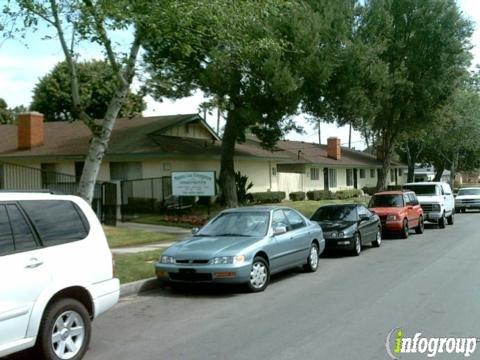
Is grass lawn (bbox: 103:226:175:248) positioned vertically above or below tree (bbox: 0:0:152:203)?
below

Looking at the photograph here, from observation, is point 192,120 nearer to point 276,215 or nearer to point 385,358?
point 276,215

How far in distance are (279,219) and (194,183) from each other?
37.2 feet

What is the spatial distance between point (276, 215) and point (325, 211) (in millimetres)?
5212

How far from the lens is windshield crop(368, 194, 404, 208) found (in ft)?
67.7

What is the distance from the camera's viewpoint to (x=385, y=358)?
607 centimetres

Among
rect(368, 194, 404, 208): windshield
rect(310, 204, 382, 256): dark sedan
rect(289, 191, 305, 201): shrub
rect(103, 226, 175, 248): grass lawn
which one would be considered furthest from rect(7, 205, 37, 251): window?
rect(289, 191, 305, 201): shrub

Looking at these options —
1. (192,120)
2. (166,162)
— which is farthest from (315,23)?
(192,120)

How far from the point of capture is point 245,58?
16438mm

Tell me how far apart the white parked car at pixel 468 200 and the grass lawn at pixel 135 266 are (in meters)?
27.4

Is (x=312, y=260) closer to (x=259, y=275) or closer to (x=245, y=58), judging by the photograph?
(x=259, y=275)

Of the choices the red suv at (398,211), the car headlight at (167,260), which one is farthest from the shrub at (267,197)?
the car headlight at (167,260)

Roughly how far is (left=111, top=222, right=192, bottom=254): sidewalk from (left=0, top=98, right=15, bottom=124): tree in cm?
3826

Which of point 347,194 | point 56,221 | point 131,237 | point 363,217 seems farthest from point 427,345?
point 347,194

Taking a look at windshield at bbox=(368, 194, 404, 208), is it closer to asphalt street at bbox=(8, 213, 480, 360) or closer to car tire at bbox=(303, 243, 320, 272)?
asphalt street at bbox=(8, 213, 480, 360)
